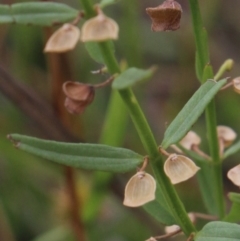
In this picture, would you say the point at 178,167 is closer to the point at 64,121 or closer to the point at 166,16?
the point at 166,16

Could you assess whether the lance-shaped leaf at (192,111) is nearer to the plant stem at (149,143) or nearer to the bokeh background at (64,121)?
the plant stem at (149,143)

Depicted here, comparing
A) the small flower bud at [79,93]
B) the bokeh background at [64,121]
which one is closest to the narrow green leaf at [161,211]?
the small flower bud at [79,93]

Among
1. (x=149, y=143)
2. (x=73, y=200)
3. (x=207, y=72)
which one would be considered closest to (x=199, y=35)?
(x=207, y=72)

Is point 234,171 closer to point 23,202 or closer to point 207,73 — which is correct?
point 207,73

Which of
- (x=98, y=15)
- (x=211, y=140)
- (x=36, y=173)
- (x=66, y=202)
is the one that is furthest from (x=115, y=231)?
(x=98, y=15)

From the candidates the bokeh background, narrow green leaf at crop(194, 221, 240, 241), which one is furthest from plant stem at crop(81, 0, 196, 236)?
the bokeh background
